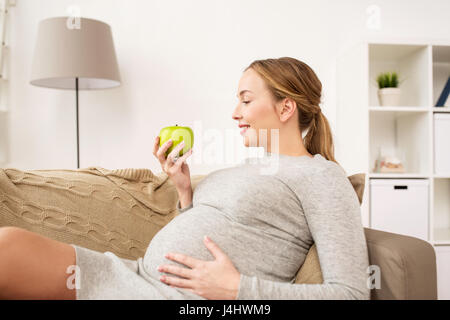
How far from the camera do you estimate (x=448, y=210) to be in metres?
2.47

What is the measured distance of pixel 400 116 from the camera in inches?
94.5

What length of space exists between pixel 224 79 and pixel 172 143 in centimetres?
137

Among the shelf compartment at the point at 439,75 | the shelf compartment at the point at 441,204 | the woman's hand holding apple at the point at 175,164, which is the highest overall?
the shelf compartment at the point at 439,75

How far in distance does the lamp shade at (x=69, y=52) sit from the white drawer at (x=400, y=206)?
1482mm

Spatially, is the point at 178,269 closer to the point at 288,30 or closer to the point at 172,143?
the point at 172,143

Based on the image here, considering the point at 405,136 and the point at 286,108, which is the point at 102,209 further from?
the point at 405,136

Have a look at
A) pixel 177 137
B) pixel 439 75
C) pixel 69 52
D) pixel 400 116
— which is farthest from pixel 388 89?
pixel 69 52

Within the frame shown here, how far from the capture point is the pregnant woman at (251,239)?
32.1 inches

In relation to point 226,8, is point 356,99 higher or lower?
lower

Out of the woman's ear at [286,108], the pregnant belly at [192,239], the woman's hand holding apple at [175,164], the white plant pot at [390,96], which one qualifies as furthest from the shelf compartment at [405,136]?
the pregnant belly at [192,239]

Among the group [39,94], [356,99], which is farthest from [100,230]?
[356,99]

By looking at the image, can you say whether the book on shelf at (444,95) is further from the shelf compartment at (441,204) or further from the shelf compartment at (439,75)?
the shelf compartment at (441,204)

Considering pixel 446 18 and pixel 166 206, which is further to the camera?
pixel 446 18
